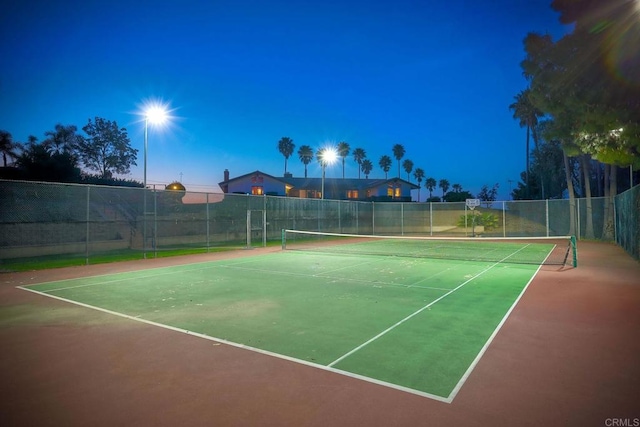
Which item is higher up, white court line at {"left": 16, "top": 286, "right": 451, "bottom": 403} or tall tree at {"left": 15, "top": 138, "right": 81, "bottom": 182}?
tall tree at {"left": 15, "top": 138, "right": 81, "bottom": 182}

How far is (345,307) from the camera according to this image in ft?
27.3

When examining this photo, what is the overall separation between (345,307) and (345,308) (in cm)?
9

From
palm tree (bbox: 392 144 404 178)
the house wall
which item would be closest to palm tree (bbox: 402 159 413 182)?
palm tree (bbox: 392 144 404 178)

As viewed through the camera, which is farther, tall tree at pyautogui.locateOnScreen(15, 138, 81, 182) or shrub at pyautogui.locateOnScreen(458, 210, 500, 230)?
shrub at pyautogui.locateOnScreen(458, 210, 500, 230)

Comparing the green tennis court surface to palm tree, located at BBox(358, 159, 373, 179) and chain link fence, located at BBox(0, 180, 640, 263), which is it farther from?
palm tree, located at BBox(358, 159, 373, 179)

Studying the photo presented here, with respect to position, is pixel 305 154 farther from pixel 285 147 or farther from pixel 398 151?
pixel 398 151

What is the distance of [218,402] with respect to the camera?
4246mm

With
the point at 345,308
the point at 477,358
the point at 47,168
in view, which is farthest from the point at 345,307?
the point at 47,168

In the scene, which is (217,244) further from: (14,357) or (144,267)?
(14,357)

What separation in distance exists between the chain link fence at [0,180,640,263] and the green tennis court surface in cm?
621

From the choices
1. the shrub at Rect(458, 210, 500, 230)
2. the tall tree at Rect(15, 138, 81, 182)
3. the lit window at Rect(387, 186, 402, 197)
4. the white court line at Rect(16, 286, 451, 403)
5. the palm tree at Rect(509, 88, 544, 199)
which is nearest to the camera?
the white court line at Rect(16, 286, 451, 403)

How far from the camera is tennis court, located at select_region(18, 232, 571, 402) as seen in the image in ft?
17.6

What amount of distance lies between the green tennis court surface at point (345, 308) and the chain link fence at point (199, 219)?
6.21 metres

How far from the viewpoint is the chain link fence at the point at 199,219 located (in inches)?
665
